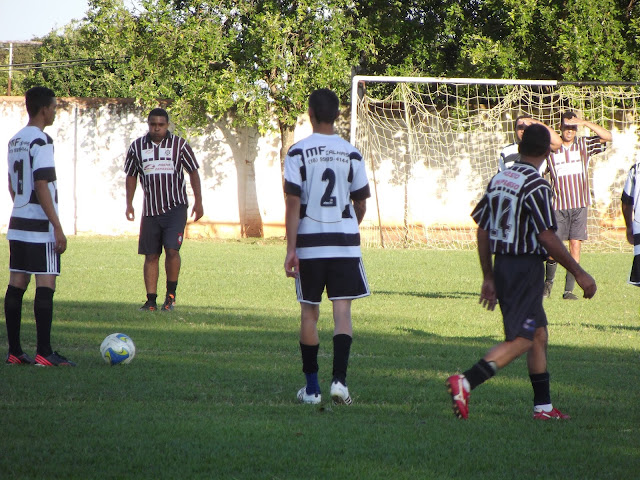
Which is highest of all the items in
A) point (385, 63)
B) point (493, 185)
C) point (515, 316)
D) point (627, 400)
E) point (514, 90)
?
point (385, 63)

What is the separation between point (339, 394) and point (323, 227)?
0.98 meters

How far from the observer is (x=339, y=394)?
16.4ft

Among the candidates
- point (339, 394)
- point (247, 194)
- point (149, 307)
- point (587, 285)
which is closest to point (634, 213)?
point (587, 285)

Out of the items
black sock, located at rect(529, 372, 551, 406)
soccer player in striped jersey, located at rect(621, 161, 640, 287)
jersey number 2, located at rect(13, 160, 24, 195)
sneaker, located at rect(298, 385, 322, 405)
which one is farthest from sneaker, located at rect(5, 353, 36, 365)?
soccer player in striped jersey, located at rect(621, 161, 640, 287)

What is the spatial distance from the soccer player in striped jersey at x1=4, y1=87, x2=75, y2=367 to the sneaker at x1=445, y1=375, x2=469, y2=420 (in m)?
2.92

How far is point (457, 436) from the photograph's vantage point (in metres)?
4.31

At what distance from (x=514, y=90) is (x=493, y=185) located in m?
16.2

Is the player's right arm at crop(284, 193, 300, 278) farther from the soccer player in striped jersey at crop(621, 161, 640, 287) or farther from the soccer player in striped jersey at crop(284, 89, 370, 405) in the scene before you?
the soccer player in striped jersey at crop(621, 161, 640, 287)

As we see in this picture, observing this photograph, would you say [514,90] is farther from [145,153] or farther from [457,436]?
[457,436]

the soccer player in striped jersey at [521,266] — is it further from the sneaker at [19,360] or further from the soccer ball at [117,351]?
the sneaker at [19,360]

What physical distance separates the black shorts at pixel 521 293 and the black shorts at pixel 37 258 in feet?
10.7

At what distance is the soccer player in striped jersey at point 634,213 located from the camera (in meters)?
7.13

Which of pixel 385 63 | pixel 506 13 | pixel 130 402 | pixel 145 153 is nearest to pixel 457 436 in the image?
pixel 130 402

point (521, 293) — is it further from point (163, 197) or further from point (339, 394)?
point (163, 197)
